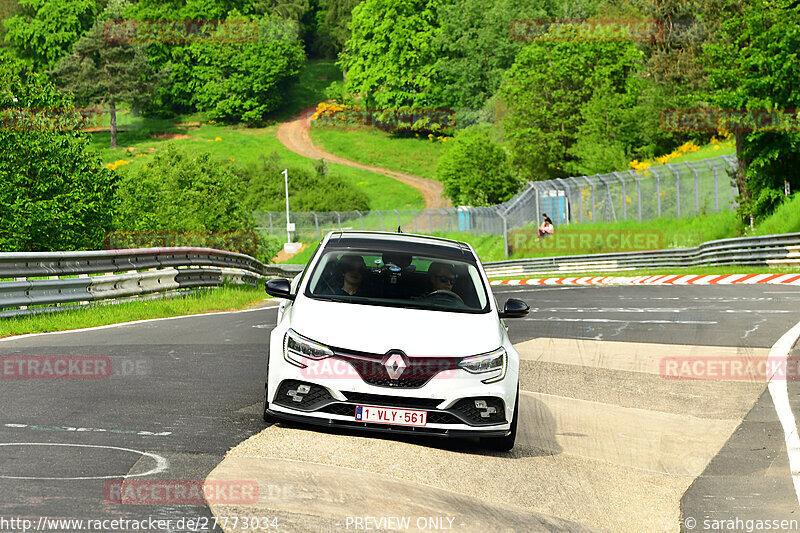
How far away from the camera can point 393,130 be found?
4673 inches

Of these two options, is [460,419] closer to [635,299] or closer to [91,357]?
[91,357]

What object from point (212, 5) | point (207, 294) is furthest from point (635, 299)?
point (212, 5)

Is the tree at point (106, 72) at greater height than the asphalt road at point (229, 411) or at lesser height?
lesser

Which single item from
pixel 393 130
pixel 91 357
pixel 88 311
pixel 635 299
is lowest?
pixel 393 130

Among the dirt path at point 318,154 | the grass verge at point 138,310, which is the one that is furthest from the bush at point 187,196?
the grass verge at point 138,310

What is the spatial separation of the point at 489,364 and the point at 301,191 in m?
→ 85.6

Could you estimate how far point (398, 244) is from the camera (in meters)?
9.05

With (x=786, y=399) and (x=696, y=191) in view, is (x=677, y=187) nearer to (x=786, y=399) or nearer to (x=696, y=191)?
(x=696, y=191)

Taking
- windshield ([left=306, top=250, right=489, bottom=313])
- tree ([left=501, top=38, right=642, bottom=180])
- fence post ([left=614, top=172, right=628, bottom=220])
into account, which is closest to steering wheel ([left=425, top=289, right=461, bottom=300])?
windshield ([left=306, top=250, right=489, bottom=313])

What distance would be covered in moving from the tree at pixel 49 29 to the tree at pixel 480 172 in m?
76.2

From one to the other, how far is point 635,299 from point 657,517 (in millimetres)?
16689

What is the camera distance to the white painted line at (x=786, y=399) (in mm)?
7314

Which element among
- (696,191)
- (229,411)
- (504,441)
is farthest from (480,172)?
(504,441)

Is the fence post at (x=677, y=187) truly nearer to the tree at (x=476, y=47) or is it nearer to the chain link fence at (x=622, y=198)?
the chain link fence at (x=622, y=198)
